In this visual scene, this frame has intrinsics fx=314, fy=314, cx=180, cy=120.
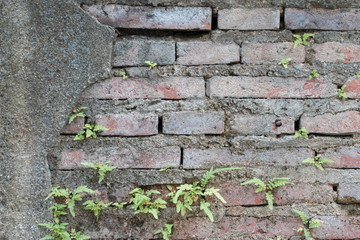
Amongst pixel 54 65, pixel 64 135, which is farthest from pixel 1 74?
pixel 64 135

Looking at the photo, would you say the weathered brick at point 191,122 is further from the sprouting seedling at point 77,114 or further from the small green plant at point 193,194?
the sprouting seedling at point 77,114

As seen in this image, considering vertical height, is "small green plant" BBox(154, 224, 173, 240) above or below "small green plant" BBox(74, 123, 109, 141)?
below

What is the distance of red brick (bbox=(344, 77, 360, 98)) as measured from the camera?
1.55 m

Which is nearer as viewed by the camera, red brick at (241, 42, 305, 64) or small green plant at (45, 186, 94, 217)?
small green plant at (45, 186, 94, 217)

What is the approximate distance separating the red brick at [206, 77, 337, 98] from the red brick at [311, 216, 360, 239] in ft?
2.00

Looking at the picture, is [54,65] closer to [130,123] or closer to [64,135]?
[64,135]

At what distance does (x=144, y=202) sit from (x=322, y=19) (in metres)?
1.25

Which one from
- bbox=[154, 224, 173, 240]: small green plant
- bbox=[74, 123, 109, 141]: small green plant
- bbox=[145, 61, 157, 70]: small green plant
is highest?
bbox=[145, 61, 157, 70]: small green plant

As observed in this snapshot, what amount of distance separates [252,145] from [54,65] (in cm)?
102

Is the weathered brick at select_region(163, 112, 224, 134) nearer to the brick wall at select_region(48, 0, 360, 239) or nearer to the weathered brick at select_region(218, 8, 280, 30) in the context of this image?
the brick wall at select_region(48, 0, 360, 239)

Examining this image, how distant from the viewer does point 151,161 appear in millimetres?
1526

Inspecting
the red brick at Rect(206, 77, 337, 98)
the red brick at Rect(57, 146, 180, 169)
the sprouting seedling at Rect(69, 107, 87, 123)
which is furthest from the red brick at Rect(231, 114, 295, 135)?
the sprouting seedling at Rect(69, 107, 87, 123)

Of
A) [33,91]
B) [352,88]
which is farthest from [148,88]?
[352,88]

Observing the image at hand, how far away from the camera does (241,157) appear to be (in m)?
1.54
